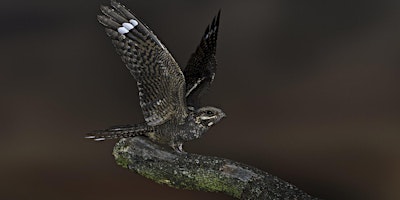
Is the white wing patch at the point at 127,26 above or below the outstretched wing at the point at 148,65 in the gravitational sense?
above

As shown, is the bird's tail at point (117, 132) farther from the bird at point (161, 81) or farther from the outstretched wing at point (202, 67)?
the outstretched wing at point (202, 67)

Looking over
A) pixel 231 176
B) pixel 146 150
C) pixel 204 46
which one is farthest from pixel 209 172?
pixel 204 46

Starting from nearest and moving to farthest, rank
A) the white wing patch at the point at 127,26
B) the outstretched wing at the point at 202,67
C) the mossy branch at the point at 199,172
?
the white wing patch at the point at 127,26, the mossy branch at the point at 199,172, the outstretched wing at the point at 202,67

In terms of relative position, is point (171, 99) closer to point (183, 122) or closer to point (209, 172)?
point (183, 122)

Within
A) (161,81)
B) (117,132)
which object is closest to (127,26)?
(161,81)

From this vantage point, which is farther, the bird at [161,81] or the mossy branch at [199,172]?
the mossy branch at [199,172]

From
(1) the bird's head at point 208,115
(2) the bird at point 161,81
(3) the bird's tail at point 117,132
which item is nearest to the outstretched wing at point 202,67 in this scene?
(2) the bird at point 161,81

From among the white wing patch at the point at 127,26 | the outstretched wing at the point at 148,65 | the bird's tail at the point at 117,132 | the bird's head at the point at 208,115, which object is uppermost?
the white wing patch at the point at 127,26
